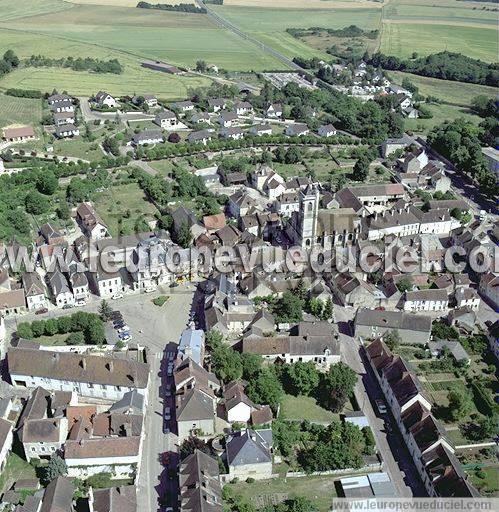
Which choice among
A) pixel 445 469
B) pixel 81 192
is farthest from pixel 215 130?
pixel 445 469

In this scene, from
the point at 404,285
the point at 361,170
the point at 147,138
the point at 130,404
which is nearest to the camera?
the point at 130,404

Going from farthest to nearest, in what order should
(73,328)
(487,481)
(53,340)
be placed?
(73,328), (53,340), (487,481)

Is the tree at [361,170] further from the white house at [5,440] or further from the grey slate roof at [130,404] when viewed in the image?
the white house at [5,440]

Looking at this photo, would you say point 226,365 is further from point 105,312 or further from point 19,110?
point 19,110

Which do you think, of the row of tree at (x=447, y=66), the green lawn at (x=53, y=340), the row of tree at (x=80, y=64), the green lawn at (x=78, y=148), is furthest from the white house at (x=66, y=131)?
the row of tree at (x=447, y=66)

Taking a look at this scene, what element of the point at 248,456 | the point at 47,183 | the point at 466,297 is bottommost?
the point at 248,456

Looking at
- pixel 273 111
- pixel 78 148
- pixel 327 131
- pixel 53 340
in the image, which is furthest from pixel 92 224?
pixel 273 111
